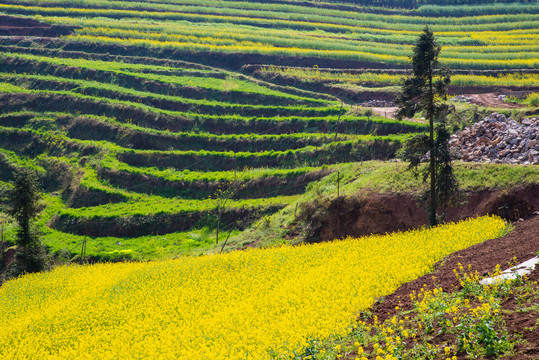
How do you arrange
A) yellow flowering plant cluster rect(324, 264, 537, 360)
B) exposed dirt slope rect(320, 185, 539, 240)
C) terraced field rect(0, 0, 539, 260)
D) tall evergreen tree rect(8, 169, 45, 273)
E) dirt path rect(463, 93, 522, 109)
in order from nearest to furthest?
yellow flowering plant cluster rect(324, 264, 537, 360)
exposed dirt slope rect(320, 185, 539, 240)
tall evergreen tree rect(8, 169, 45, 273)
terraced field rect(0, 0, 539, 260)
dirt path rect(463, 93, 522, 109)

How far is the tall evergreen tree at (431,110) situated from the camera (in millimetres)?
26406

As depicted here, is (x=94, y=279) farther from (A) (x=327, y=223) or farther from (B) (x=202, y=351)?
(B) (x=202, y=351)

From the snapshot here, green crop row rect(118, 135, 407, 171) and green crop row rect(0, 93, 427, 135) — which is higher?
green crop row rect(0, 93, 427, 135)

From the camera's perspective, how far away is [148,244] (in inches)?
1656

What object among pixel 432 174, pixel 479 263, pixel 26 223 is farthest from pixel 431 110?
pixel 26 223

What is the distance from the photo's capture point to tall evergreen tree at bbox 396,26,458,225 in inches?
1040

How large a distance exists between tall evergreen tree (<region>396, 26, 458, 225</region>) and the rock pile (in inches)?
118

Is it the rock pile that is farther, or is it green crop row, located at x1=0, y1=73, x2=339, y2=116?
green crop row, located at x1=0, y1=73, x2=339, y2=116

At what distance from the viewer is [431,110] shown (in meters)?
26.9

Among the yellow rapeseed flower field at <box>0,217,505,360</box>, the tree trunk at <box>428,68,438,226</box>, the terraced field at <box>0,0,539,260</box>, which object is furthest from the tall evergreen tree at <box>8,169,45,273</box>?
the tree trunk at <box>428,68,438,226</box>

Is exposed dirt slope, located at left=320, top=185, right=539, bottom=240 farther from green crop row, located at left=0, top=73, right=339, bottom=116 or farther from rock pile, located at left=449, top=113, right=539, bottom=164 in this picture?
green crop row, located at left=0, top=73, right=339, bottom=116

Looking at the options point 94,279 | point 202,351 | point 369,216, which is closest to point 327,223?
point 369,216

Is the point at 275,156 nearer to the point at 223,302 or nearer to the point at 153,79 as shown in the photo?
the point at 153,79

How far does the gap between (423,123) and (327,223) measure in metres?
21.9
